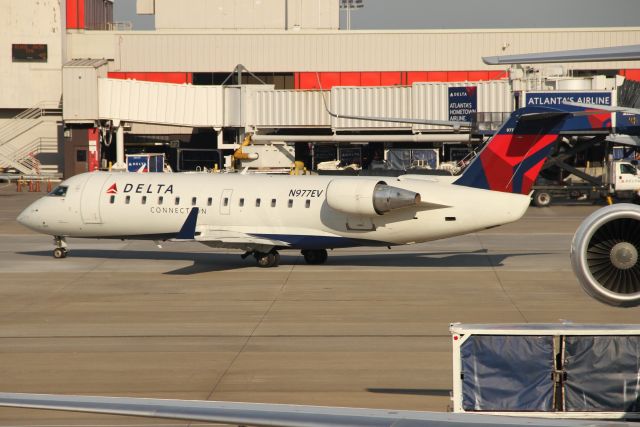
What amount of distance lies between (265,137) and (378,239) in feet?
120

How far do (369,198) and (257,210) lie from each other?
376 centimetres

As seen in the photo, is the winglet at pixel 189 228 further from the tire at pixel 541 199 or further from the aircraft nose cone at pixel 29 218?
the tire at pixel 541 199

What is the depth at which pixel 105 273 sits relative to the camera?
1212 inches

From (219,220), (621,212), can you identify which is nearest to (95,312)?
(219,220)

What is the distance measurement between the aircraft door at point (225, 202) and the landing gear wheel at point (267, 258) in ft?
5.37

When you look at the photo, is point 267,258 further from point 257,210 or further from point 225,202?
point 225,202

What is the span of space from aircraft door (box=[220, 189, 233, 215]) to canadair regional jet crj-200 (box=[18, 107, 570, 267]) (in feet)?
0.10

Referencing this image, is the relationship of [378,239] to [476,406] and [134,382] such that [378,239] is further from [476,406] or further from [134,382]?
[476,406]

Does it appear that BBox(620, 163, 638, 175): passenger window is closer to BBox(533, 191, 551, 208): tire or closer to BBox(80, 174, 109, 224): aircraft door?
BBox(533, 191, 551, 208): tire

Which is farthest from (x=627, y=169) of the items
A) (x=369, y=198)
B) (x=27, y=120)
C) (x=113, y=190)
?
(x=27, y=120)

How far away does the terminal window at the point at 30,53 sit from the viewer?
76.3 metres

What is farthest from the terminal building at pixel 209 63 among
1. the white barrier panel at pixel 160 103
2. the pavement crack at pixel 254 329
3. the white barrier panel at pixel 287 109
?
the pavement crack at pixel 254 329

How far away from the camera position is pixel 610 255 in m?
10.1

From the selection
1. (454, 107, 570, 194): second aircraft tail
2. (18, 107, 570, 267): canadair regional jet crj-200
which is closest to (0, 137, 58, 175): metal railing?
(18, 107, 570, 267): canadair regional jet crj-200
